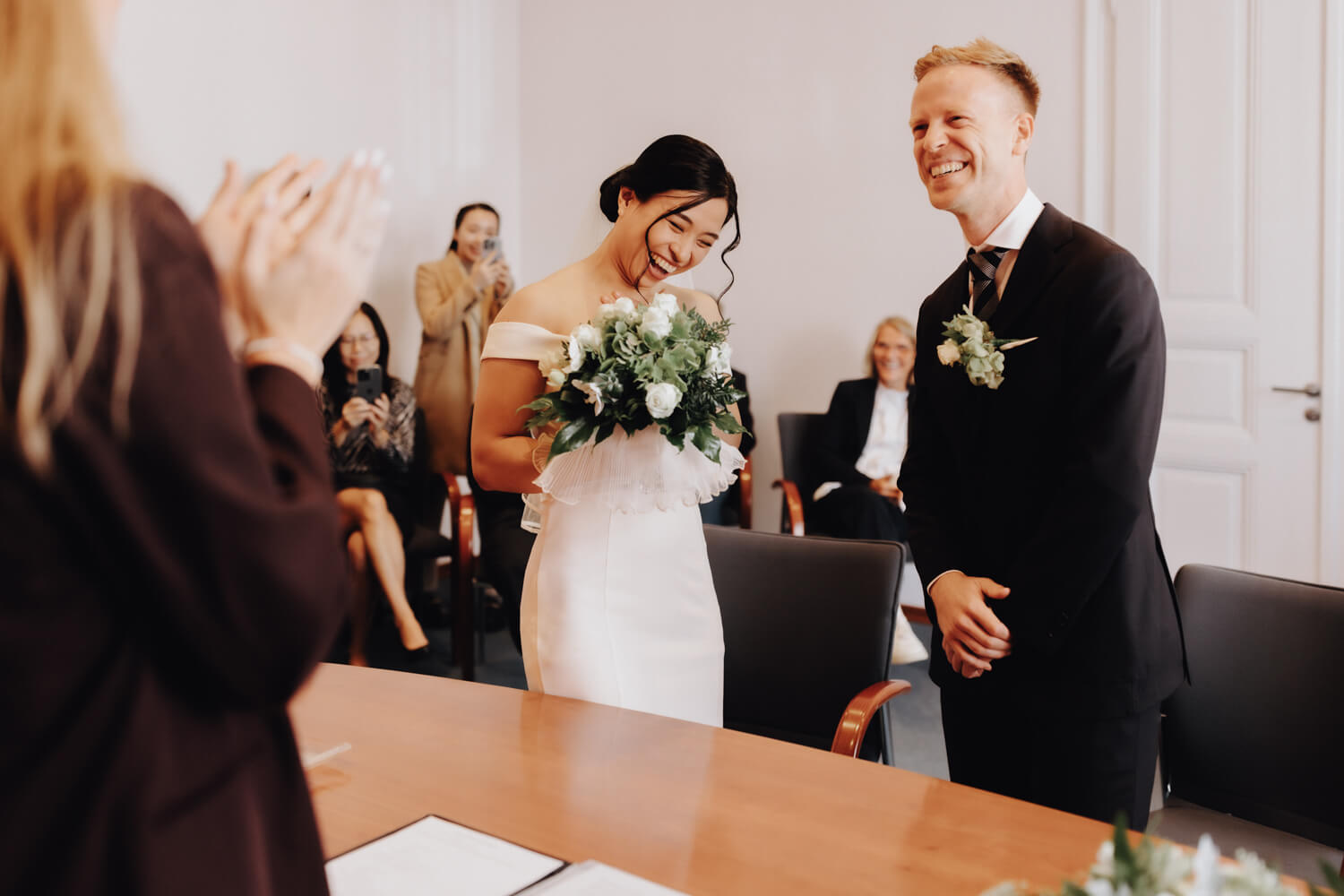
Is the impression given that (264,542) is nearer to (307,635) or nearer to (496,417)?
(307,635)

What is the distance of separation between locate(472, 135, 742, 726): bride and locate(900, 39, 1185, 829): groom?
46cm

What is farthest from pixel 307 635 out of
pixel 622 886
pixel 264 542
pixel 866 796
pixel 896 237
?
pixel 896 237

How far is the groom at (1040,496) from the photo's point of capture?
163 cm

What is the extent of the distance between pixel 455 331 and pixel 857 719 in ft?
13.2

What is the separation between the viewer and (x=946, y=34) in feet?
Result: 15.5

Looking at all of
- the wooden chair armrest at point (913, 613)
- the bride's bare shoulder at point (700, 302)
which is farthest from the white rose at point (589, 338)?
the wooden chair armrest at point (913, 613)

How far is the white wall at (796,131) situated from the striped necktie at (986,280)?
9.37ft

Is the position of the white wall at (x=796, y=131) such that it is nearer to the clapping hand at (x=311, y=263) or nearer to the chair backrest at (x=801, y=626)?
the chair backrest at (x=801, y=626)

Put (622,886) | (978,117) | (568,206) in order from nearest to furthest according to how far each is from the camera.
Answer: (622,886), (978,117), (568,206)

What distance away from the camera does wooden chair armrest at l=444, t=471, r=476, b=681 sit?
12.5 feet

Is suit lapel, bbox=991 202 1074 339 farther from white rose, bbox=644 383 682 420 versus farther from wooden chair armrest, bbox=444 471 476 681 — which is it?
wooden chair armrest, bbox=444 471 476 681

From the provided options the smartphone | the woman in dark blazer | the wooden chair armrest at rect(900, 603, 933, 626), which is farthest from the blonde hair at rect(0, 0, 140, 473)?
the smartphone

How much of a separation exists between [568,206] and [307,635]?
5755 millimetres

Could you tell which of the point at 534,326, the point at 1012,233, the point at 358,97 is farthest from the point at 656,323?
the point at 358,97
